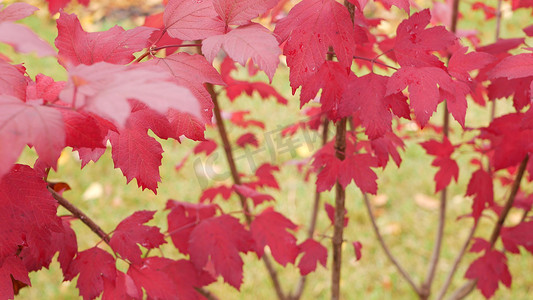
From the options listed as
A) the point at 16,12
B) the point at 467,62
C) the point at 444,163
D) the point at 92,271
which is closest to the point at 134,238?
the point at 92,271

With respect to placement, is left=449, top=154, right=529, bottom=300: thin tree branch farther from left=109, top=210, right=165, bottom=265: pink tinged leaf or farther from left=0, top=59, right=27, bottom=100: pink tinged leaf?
left=0, top=59, right=27, bottom=100: pink tinged leaf

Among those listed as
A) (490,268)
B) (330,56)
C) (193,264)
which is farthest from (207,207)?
(490,268)

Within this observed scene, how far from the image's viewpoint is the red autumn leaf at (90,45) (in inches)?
35.0

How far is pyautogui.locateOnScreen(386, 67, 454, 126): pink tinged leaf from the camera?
889 millimetres

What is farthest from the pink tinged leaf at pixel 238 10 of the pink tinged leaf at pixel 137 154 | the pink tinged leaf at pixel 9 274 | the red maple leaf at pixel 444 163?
the red maple leaf at pixel 444 163

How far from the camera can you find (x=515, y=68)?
95cm

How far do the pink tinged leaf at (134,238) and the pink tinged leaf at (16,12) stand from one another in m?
0.49

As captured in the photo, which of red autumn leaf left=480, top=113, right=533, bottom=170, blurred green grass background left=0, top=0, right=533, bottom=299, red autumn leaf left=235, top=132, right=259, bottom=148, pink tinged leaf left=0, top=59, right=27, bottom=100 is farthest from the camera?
blurred green grass background left=0, top=0, right=533, bottom=299

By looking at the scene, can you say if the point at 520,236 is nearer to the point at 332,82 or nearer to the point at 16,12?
the point at 332,82

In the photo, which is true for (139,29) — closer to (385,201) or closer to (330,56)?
(330,56)

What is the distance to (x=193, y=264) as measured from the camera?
3.92ft

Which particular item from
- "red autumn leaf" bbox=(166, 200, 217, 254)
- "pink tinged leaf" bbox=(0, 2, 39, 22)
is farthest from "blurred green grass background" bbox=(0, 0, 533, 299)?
"pink tinged leaf" bbox=(0, 2, 39, 22)

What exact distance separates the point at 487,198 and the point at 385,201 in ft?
4.86

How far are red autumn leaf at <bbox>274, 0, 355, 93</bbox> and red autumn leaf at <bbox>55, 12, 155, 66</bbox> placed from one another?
0.86 ft
